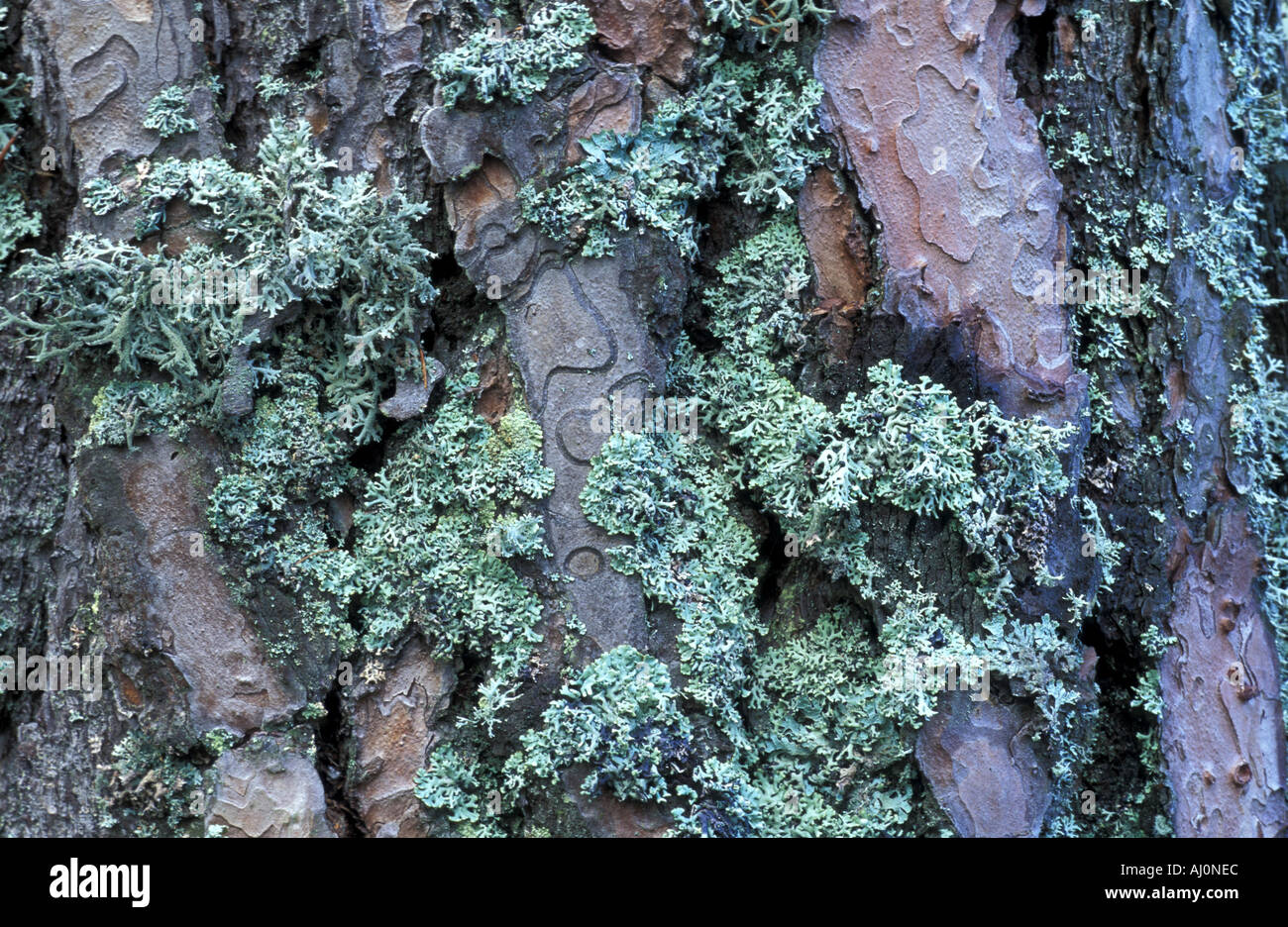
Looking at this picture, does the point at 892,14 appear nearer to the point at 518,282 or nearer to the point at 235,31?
the point at 518,282

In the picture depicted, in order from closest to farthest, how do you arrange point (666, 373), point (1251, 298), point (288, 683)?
point (288, 683), point (666, 373), point (1251, 298)

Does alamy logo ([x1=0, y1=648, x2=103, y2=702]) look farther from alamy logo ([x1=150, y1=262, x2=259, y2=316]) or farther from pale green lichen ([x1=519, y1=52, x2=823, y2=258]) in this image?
pale green lichen ([x1=519, y1=52, x2=823, y2=258])

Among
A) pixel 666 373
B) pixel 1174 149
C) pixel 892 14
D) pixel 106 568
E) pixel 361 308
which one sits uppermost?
pixel 892 14

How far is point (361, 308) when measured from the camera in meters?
2.13

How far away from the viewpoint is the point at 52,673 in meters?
2.15

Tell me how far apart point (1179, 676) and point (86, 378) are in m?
2.53

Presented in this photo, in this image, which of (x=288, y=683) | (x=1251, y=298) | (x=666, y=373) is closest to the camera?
(x=288, y=683)

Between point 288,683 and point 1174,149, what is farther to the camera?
point 1174,149

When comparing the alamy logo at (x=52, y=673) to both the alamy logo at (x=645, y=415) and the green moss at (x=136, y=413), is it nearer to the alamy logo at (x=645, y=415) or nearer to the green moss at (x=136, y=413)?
the green moss at (x=136, y=413)

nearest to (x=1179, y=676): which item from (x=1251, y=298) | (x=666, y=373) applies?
(x=1251, y=298)

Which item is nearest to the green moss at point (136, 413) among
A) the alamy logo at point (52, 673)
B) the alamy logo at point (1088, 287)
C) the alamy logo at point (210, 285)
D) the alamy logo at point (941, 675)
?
the alamy logo at point (210, 285)
